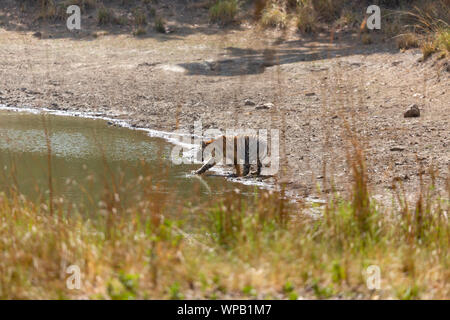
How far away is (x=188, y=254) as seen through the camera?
179 inches

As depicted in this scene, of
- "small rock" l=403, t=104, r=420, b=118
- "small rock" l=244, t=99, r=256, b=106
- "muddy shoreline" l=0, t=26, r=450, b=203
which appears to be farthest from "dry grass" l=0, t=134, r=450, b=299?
"small rock" l=244, t=99, r=256, b=106

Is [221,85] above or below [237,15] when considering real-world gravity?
below

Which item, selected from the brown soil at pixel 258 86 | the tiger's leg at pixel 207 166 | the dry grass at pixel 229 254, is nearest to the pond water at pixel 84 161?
the tiger's leg at pixel 207 166

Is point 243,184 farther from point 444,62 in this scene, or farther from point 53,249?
point 444,62

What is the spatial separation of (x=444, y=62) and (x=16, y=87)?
8987mm

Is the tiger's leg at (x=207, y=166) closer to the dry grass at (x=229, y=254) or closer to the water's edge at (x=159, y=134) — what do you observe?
the water's edge at (x=159, y=134)

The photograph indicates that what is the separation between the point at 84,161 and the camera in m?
9.91

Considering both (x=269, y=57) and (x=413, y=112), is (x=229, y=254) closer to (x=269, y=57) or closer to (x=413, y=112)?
(x=413, y=112)

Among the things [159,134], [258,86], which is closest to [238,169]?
[159,134]

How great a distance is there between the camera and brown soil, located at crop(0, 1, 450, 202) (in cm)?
975

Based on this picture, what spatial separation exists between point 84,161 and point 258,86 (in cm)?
534

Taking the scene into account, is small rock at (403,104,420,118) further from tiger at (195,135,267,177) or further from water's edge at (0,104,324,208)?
water's edge at (0,104,324,208)

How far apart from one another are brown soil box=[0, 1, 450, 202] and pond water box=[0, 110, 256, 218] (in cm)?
80
